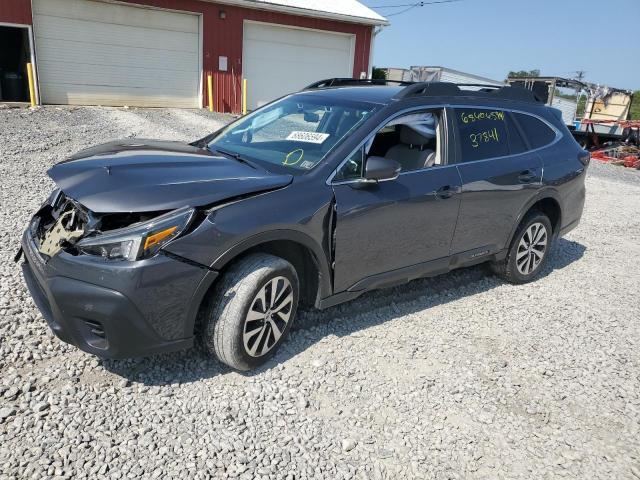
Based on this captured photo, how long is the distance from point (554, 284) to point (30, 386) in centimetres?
470

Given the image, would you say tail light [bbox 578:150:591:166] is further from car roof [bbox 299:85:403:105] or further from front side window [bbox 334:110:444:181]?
car roof [bbox 299:85:403:105]

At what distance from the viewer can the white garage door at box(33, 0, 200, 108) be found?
577 inches

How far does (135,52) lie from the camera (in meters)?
15.9

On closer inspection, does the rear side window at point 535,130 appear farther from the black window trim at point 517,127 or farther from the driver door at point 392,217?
the driver door at point 392,217

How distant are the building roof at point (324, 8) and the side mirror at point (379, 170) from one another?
15.1 metres

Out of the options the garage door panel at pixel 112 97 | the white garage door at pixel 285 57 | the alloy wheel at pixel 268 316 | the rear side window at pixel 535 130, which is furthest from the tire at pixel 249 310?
the white garage door at pixel 285 57

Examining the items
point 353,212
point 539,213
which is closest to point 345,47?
point 539,213

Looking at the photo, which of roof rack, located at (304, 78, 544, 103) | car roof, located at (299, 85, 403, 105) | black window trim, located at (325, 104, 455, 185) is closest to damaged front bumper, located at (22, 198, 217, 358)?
black window trim, located at (325, 104, 455, 185)

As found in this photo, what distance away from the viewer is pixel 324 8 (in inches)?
738

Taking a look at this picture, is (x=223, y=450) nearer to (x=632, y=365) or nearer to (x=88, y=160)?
(x=88, y=160)

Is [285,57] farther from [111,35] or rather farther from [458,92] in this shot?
[458,92]

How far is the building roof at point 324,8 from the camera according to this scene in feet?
56.4

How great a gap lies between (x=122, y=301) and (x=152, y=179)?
2.47 ft

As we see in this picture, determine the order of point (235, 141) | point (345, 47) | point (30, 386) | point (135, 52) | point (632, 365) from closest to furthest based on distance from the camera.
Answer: point (30, 386), point (632, 365), point (235, 141), point (135, 52), point (345, 47)
